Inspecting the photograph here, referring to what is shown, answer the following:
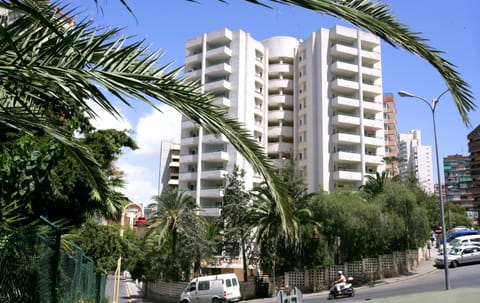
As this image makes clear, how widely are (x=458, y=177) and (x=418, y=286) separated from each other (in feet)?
502

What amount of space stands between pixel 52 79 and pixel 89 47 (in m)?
0.61

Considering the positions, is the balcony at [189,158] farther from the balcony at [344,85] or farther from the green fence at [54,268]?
the green fence at [54,268]

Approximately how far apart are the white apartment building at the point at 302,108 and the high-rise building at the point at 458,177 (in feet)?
354

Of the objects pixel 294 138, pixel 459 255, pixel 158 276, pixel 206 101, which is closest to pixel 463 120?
pixel 206 101

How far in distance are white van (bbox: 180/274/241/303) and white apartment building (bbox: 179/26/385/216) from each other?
91.6 feet

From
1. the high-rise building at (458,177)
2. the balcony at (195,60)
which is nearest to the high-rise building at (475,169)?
the high-rise building at (458,177)

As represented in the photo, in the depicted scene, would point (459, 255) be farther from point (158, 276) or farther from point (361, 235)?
point (158, 276)

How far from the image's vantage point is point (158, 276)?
40312 mm

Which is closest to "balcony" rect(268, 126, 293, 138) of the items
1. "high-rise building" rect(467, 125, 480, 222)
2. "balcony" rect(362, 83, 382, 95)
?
"balcony" rect(362, 83, 382, 95)

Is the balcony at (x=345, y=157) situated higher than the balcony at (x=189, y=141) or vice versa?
the balcony at (x=189, y=141)

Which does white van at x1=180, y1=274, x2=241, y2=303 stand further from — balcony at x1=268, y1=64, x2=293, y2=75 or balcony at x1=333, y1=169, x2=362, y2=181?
balcony at x1=268, y1=64, x2=293, y2=75

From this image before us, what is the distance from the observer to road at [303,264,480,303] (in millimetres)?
23797

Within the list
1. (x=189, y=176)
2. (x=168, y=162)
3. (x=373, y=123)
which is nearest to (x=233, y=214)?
(x=189, y=176)

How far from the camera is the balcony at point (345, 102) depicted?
5984cm
